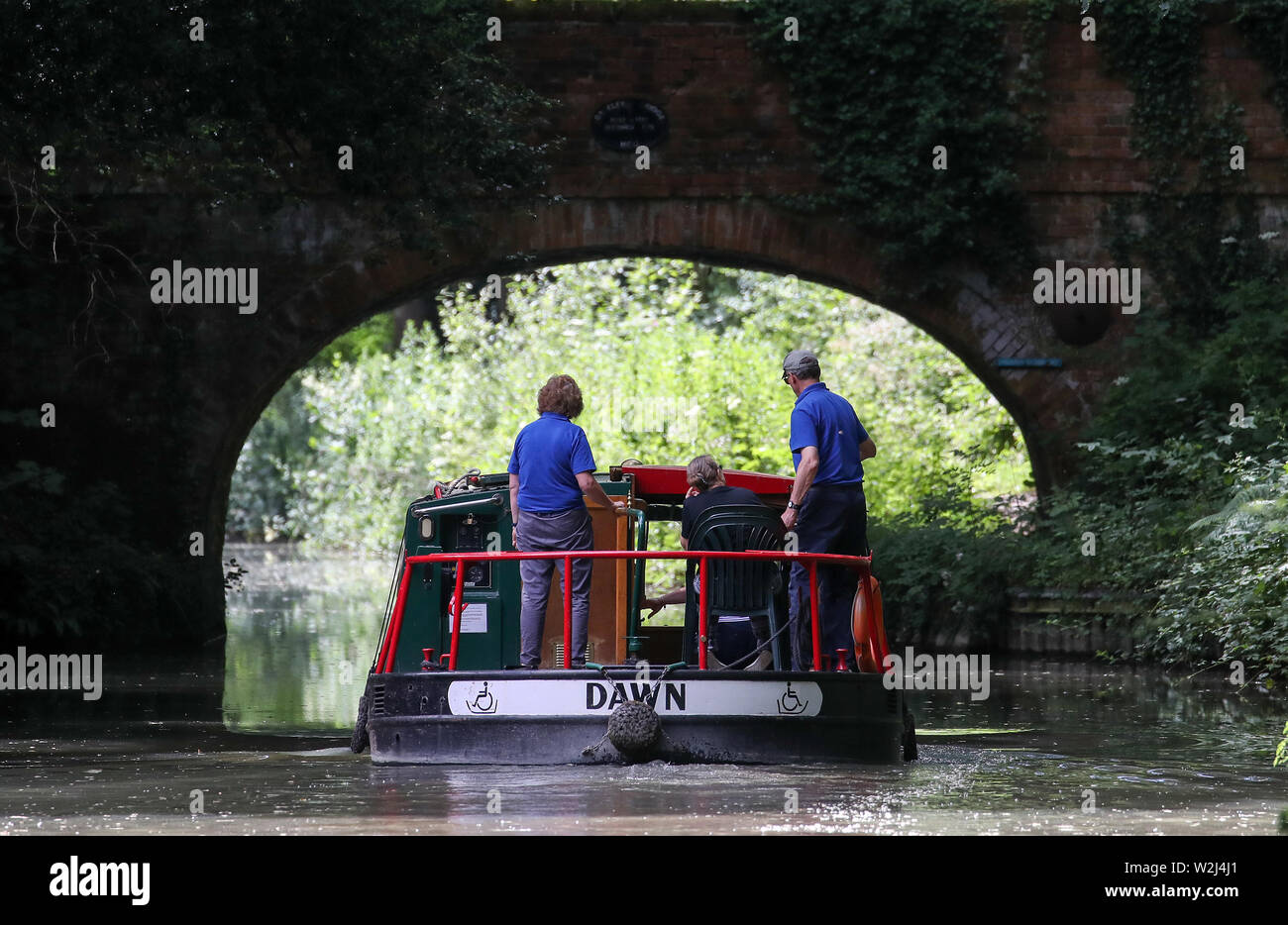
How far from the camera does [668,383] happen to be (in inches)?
1016

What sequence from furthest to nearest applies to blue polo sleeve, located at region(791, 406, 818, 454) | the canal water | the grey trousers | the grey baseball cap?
the grey baseball cap, blue polo sleeve, located at region(791, 406, 818, 454), the grey trousers, the canal water

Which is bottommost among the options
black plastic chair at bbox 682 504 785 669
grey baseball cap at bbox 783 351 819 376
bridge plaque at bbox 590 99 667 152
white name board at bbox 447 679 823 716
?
white name board at bbox 447 679 823 716

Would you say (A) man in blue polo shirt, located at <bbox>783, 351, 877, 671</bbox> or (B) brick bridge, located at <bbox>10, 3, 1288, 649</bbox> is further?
(B) brick bridge, located at <bbox>10, 3, 1288, 649</bbox>

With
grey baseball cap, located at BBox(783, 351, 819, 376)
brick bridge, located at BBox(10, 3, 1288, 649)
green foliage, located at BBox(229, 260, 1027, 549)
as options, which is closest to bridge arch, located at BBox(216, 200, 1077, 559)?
brick bridge, located at BBox(10, 3, 1288, 649)

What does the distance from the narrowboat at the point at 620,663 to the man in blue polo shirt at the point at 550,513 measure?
12 cm

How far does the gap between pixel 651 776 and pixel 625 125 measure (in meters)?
11.5

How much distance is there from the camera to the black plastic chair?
9.45m

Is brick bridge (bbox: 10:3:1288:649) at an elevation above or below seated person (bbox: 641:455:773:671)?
above

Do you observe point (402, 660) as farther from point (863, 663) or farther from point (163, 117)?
point (163, 117)

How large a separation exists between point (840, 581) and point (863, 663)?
543 mm

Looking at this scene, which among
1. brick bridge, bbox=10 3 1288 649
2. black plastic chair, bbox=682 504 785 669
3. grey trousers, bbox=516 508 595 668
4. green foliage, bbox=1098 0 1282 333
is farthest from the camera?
green foliage, bbox=1098 0 1282 333

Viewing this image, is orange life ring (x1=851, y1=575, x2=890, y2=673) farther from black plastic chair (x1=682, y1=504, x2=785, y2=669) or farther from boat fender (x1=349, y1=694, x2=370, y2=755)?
boat fender (x1=349, y1=694, x2=370, y2=755)

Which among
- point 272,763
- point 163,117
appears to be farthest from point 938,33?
point 272,763

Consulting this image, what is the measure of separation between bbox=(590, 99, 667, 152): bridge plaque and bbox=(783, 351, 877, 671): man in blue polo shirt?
31.1ft
